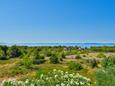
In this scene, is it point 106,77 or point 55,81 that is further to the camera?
point 106,77

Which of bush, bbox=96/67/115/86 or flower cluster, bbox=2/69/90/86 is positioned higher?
flower cluster, bbox=2/69/90/86

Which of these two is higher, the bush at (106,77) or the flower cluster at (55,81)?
the flower cluster at (55,81)

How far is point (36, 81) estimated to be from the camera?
18.2 metres

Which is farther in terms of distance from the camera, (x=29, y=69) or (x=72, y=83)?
(x=29, y=69)

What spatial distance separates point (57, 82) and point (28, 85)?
5.08ft

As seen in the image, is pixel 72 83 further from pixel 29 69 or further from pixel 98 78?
pixel 29 69

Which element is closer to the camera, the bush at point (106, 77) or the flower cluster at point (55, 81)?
the flower cluster at point (55, 81)

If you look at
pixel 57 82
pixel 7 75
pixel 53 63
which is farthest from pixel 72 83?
pixel 53 63

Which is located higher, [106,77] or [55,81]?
[55,81]

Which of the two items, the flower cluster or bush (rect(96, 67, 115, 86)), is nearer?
the flower cluster

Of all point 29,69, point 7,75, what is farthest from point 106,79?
point 29,69

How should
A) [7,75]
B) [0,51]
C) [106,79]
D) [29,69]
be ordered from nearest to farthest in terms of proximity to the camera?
1. [106,79]
2. [7,75]
3. [29,69]
4. [0,51]

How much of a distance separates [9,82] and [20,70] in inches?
1308

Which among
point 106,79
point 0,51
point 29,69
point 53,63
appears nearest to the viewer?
point 106,79
